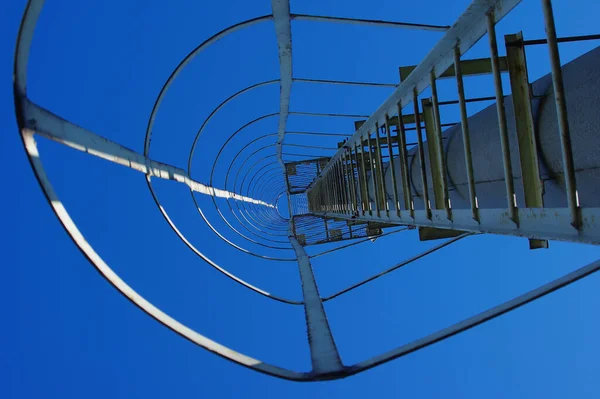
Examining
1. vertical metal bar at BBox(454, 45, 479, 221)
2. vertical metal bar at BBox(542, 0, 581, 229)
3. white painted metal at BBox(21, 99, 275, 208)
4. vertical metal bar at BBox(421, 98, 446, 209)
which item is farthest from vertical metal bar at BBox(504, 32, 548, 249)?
white painted metal at BBox(21, 99, 275, 208)

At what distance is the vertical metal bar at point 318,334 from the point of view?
3434 mm

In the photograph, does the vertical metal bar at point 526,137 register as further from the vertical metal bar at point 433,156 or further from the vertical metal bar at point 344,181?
the vertical metal bar at point 344,181

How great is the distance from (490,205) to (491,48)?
151 cm

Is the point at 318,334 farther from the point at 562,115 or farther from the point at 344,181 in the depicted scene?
the point at 344,181

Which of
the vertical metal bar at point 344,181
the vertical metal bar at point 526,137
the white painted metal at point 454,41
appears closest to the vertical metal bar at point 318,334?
the vertical metal bar at point 526,137

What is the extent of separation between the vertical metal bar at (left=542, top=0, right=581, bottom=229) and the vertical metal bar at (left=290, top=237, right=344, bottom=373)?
1789 mm

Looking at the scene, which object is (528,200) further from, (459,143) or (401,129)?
(401,129)

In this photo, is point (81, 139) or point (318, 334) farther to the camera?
point (318, 334)

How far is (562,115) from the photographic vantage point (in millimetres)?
2516

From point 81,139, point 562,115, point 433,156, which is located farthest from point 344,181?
point 562,115

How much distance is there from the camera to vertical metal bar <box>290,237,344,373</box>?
3.43 m

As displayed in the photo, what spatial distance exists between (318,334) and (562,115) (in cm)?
287

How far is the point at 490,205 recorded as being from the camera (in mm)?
4309

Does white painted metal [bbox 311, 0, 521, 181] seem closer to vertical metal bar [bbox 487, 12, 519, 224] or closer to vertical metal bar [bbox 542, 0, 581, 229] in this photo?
vertical metal bar [bbox 487, 12, 519, 224]
